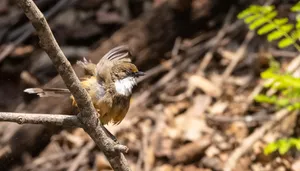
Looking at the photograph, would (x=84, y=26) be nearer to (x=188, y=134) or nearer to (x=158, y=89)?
(x=158, y=89)

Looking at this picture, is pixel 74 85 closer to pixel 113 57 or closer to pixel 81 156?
pixel 113 57

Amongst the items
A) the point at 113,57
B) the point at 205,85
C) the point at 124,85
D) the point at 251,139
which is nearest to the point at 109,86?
the point at 124,85

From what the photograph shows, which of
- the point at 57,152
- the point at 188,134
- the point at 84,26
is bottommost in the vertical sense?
the point at 188,134

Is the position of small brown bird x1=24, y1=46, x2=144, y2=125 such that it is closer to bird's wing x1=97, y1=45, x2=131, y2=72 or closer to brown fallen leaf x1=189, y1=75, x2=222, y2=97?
bird's wing x1=97, y1=45, x2=131, y2=72

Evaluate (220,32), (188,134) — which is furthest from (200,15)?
(188,134)

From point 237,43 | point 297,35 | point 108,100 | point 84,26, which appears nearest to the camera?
point 108,100
